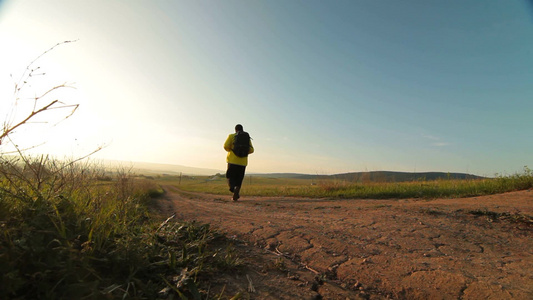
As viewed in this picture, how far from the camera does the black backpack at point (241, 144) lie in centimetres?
804

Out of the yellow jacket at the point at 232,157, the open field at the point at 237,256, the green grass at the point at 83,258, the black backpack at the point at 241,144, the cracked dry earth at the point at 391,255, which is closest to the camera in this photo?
the green grass at the point at 83,258

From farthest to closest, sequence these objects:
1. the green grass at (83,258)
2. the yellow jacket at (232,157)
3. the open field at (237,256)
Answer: the yellow jacket at (232,157) < the open field at (237,256) < the green grass at (83,258)

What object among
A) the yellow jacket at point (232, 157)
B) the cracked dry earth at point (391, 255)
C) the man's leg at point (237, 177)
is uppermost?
the yellow jacket at point (232, 157)

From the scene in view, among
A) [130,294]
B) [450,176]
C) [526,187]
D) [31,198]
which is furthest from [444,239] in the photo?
[450,176]

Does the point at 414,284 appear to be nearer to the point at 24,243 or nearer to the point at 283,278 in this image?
the point at 283,278

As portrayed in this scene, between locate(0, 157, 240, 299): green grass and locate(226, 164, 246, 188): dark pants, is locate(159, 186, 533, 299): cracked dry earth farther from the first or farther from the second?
locate(226, 164, 246, 188): dark pants

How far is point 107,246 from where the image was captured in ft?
6.40

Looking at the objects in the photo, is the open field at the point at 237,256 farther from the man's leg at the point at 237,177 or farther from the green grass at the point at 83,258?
the man's leg at the point at 237,177

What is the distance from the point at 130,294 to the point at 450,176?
39.6 feet

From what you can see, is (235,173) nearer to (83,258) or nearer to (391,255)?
(391,255)

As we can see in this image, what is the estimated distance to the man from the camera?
806 centimetres

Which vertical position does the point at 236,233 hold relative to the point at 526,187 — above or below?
below

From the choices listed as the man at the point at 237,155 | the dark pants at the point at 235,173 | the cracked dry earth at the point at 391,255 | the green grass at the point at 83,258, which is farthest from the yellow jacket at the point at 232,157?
the green grass at the point at 83,258

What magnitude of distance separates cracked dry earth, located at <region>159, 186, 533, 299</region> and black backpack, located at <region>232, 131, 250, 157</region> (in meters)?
3.91
